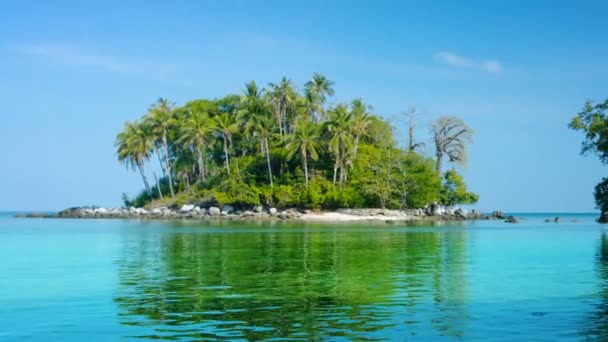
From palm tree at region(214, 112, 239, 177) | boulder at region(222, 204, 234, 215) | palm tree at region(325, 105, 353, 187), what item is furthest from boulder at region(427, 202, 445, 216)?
palm tree at region(214, 112, 239, 177)

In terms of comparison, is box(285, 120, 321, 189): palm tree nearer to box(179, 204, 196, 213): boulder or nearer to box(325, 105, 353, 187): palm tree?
box(325, 105, 353, 187): palm tree

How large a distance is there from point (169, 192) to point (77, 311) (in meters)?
83.9

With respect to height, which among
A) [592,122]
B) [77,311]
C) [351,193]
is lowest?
[77,311]

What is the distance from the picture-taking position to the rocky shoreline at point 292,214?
76.2 meters

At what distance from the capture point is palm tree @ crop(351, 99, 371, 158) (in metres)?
79.4

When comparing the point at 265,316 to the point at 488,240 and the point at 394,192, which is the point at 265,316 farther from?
the point at 394,192

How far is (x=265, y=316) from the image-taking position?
1439cm

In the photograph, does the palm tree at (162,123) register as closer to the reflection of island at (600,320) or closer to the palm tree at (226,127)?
the palm tree at (226,127)

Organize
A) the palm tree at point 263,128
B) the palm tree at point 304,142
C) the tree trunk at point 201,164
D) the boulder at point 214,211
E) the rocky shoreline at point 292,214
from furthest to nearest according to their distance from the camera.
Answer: the tree trunk at point 201,164
the boulder at point 214,211
the palm tree at point 263,128
the palm tree at point 304,142
the rocky shoreline at point 292,214

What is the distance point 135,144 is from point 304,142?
83.6ft

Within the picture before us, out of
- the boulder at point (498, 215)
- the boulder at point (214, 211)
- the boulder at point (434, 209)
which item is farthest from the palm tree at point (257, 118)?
the boulder at point (498, 215)

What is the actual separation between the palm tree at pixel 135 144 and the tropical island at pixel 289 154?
13cm

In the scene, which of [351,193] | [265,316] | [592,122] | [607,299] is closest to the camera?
[265,316]

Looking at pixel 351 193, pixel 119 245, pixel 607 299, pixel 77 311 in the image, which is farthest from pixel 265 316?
pixel 351 193
